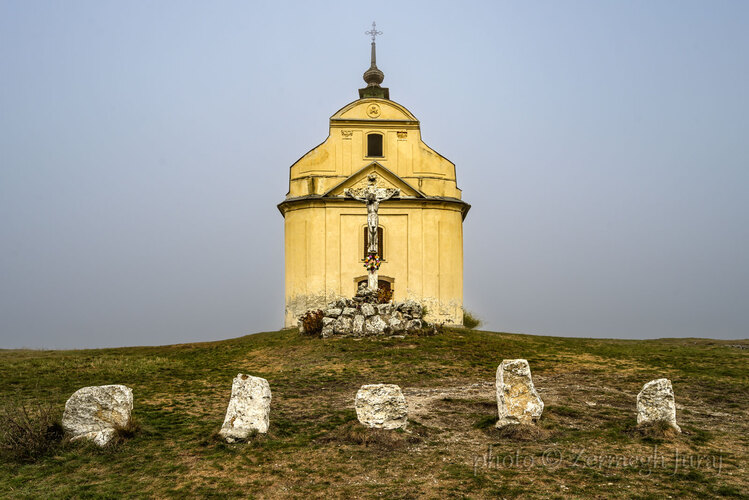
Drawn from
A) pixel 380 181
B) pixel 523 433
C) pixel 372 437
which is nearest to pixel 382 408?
pixel 372 437

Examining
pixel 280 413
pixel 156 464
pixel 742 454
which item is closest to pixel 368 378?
pixel 280 413

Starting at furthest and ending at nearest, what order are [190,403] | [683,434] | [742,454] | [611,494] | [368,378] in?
[368,378], [190,403], [683,434], [742,454], [611,494]

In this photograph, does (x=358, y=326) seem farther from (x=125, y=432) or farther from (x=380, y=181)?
(x=125, y=432)

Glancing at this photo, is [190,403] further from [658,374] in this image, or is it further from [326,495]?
[658,374]

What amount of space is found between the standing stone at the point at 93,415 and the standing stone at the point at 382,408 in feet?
13.0

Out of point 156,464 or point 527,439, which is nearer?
point 156,464

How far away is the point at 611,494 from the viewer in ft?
27.1

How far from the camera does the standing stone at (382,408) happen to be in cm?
1087

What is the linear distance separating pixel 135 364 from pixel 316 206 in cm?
1171

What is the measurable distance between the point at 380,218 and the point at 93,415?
20110 mm

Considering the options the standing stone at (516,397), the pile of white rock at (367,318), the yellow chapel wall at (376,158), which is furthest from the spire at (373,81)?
the standing stone at (516,397)

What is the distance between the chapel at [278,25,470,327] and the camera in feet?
95.0

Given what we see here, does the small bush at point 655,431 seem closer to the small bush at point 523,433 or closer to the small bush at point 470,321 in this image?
the small bush at point 523,433

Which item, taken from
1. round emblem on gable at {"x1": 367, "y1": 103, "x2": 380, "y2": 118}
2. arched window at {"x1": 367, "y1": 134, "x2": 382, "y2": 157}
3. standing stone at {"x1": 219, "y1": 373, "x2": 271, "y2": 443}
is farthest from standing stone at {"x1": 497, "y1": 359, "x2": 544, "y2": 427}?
round emblem on gable at {"x1": 367, "y1": 103, "x2": 380, "y2": 118}
